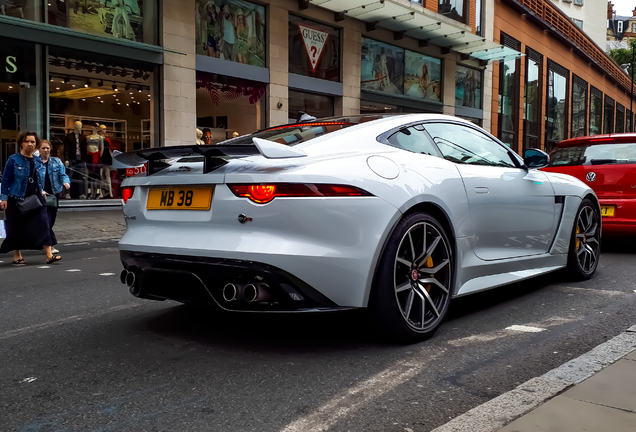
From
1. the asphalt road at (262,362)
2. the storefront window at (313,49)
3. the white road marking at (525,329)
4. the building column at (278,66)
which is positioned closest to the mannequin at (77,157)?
the building column at (278,66)

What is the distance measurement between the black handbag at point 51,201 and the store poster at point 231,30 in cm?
801

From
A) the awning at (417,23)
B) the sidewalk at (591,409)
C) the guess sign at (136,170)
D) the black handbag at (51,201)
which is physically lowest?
the sidewalk at (591,409)

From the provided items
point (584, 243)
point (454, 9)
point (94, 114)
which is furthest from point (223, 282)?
point (454, 9)

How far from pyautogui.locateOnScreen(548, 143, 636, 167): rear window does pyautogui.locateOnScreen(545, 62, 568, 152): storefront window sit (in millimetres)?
28398

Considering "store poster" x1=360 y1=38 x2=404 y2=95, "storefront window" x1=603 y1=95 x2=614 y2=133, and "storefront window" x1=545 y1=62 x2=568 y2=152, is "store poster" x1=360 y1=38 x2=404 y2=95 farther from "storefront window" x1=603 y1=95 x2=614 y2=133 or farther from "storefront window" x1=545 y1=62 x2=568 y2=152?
"storefront window" x1=603 y1=95 x2=614 y2=133

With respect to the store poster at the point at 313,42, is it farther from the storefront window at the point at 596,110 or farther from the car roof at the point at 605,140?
the storefront window at the point at 596,110

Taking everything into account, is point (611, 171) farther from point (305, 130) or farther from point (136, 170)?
point (136, 170)

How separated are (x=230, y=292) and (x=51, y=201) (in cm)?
609

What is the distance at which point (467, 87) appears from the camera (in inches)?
1037

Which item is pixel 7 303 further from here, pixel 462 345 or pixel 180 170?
pixel 462 345

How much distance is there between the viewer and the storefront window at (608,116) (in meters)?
49.9

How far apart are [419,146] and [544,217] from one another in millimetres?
1618

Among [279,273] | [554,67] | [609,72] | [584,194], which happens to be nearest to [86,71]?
[584,194]

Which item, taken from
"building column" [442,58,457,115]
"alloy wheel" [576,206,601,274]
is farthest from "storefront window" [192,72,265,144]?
"alloy wheel" [576,206,601,274]
